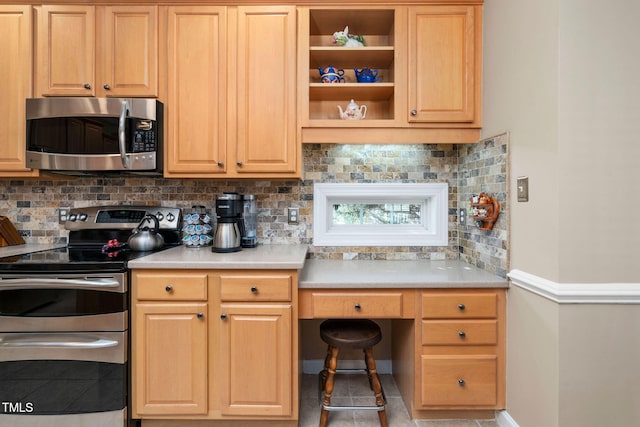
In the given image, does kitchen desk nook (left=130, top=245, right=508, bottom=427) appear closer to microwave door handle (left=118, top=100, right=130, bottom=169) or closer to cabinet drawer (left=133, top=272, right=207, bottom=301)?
cabinet drawer (left=133, top=272, right=207, bottom=301)

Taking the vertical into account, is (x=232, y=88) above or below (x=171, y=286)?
above

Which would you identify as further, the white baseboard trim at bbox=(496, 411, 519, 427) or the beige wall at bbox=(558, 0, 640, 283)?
the white baseboard trim at bbox=(496, 411, 519, 427)

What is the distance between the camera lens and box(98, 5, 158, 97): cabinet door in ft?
6.70

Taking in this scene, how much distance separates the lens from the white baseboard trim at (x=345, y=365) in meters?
2.45

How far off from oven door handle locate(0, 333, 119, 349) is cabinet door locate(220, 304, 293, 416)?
602mm

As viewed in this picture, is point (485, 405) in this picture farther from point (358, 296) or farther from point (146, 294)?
point (146, 294)

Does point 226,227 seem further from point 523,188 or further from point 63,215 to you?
point 523,188

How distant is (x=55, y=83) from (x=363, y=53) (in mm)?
1919

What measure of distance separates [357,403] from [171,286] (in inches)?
52.1

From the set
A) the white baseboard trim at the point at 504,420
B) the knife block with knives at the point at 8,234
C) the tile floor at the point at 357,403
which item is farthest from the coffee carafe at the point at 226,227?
the white baseboard trim at the point at 504,420

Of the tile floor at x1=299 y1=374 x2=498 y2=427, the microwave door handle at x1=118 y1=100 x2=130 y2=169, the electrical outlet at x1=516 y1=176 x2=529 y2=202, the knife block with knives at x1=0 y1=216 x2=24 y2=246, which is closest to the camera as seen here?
the electrical outlet at x1=516 y1=176 x2=529 y2=202

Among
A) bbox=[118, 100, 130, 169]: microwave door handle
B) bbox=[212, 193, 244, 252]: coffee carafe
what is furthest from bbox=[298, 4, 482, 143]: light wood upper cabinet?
bbox=[118, 100, 130, 169]: microwave door handle

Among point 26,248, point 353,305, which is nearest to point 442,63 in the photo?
point 353,305

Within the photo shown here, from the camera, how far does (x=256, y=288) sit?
173 cm
